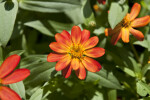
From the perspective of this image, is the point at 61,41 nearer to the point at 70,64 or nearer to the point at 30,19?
the point at 70,64

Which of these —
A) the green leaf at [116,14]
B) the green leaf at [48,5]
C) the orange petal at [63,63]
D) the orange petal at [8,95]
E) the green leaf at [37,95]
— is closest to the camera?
the orange petal at [8,95]

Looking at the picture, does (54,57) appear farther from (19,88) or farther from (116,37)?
(116,37)

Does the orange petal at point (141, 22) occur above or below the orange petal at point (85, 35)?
above

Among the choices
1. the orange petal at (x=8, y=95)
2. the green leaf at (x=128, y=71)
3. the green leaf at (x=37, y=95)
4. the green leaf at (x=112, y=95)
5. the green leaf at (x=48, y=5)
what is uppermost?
the green leaf at (x=48, y=5)

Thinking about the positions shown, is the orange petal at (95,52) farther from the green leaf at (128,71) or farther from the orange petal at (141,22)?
the orange petal at (141,22)

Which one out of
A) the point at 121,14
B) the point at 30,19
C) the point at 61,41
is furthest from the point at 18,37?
the point at 121,14

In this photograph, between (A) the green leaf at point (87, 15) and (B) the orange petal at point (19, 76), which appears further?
(A) the green leaf at point (87, 15)

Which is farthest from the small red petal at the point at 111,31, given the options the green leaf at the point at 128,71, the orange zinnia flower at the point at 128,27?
the green leaf at the point at 128,71

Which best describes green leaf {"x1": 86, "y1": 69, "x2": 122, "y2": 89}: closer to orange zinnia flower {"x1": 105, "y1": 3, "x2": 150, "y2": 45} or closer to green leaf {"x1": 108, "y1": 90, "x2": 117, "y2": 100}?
green leaf {"x1": 108, "y1": 90, "x2": 117, "y2": 100}
